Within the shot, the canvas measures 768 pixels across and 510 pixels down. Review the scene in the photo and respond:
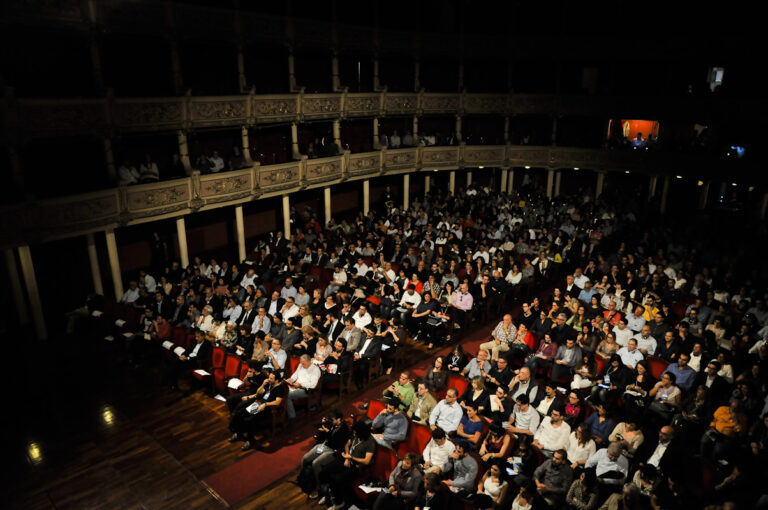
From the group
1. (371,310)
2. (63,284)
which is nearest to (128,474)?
(371,310)

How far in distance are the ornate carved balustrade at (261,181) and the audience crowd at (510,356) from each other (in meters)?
1.86

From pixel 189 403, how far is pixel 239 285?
4.42 metres

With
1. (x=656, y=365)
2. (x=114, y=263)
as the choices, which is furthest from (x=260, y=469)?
(x=114, y=263)

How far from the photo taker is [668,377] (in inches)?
308

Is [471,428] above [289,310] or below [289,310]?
below

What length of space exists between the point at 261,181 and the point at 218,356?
25.8 ft

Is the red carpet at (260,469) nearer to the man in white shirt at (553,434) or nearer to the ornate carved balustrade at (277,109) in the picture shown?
the man in white shirt at (553,434)

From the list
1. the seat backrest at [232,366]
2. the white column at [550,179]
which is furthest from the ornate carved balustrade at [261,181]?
the seat backrest at [232,366]

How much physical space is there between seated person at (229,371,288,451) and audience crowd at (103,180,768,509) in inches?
1.3

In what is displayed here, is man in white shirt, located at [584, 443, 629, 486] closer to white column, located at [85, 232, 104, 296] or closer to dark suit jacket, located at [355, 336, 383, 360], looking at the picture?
dark suit jacket, located at [355, 336, 383, 360]

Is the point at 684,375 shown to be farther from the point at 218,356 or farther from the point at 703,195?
the point at 703,195

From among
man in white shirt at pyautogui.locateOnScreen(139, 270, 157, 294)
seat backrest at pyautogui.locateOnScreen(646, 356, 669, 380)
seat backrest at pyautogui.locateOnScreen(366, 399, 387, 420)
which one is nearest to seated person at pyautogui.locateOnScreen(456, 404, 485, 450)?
seat backrest at pyautogui.locateOnScreen(366, 399, 387, 420)

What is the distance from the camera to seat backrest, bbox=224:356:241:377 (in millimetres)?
9328

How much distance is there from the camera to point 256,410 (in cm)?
833
